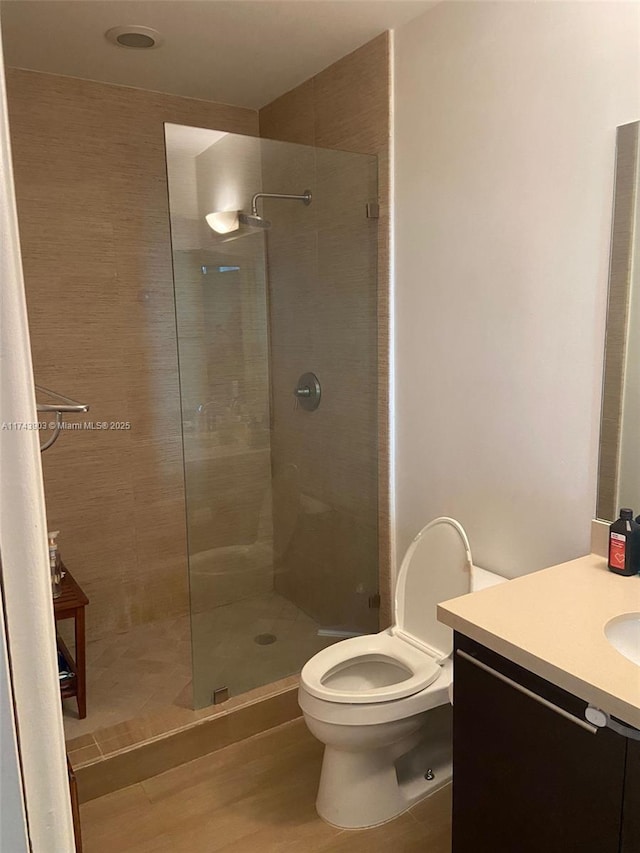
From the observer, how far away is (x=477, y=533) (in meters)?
2.16

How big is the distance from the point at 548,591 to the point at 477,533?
65 cm

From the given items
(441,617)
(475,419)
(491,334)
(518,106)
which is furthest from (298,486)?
(518,106)

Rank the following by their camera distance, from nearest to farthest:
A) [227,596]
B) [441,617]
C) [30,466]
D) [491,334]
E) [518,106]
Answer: [30,466], [441,617], [518,106], [491,334], [227,596]

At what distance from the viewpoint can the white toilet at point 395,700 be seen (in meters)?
1.83

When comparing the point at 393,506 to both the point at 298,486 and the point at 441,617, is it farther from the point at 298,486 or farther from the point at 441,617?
the point at 441,617

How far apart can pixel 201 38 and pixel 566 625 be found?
2194mm

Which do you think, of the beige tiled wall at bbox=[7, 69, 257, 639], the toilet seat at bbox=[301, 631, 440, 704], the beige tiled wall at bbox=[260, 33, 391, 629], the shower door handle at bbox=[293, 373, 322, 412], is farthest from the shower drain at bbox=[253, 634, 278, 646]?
the shower door handle at bbox=[293, 373, 322, 412]

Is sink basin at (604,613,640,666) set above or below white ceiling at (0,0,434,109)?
below

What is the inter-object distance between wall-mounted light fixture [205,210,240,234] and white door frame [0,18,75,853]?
4.28ft

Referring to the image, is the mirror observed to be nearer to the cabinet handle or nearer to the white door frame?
the cabinet handle

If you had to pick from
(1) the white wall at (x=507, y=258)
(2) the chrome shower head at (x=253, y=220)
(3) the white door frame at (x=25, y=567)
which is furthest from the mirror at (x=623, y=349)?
(3) the white door frame at (x=25, y=567)

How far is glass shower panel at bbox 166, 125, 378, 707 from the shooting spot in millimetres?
2303

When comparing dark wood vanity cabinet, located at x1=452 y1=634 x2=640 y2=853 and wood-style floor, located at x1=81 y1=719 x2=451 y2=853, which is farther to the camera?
wood-style floor, located at x1=81 y1=719 x2=451 y2=853

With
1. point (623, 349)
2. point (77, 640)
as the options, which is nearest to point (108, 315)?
point (77, 640)
